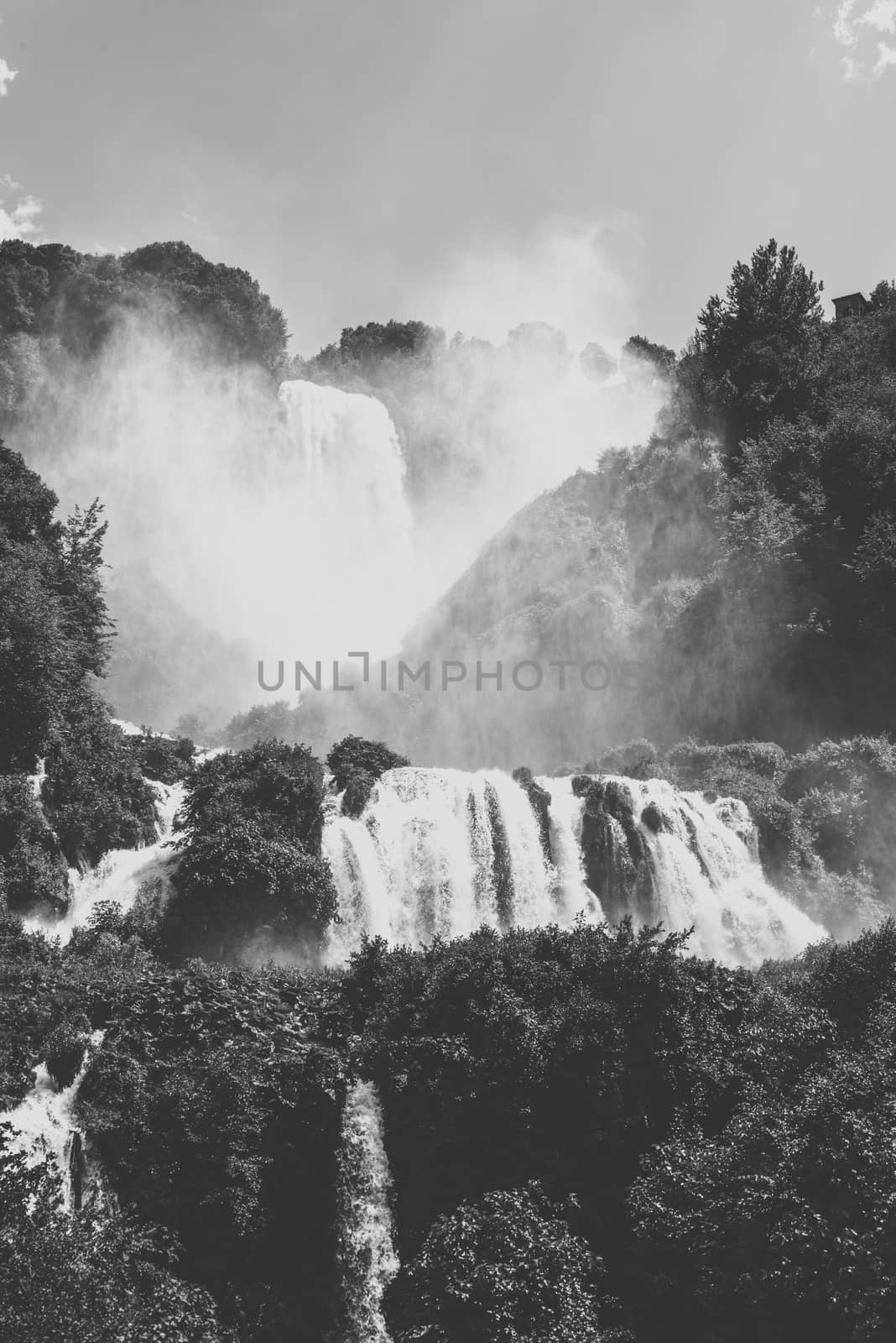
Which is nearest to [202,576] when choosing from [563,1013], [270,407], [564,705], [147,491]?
[147,491]

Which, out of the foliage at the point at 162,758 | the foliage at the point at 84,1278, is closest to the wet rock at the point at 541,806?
the foliage at the point at 162,758

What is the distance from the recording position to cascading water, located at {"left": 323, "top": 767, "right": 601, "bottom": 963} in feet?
81.8

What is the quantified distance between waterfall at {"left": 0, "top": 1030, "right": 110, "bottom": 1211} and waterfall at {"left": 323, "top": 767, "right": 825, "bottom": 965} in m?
9.02

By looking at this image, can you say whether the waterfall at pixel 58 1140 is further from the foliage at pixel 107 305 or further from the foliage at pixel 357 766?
the foliage at pixel 107 305

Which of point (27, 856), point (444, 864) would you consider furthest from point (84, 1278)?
point (444, 864)

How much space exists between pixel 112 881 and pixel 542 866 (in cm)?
1000

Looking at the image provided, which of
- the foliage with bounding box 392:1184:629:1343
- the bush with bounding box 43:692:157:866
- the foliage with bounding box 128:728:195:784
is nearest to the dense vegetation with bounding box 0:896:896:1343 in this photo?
the foliage with bounding box 392:1184:629:1343

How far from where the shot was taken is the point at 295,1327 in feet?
47.6

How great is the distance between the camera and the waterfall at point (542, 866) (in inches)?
992

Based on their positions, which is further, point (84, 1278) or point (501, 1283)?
point (501, 1283)

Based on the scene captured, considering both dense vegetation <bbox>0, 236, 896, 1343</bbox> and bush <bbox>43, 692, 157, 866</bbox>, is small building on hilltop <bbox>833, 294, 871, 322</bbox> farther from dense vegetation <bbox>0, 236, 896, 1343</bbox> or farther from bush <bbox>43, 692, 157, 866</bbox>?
bush <bbox>43, 692, 157, 866</bbox>

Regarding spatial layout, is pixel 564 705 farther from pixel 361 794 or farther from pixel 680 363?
pixel 680 363

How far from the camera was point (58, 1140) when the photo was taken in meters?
14.9

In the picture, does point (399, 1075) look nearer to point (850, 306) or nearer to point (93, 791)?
point (93, 791)
